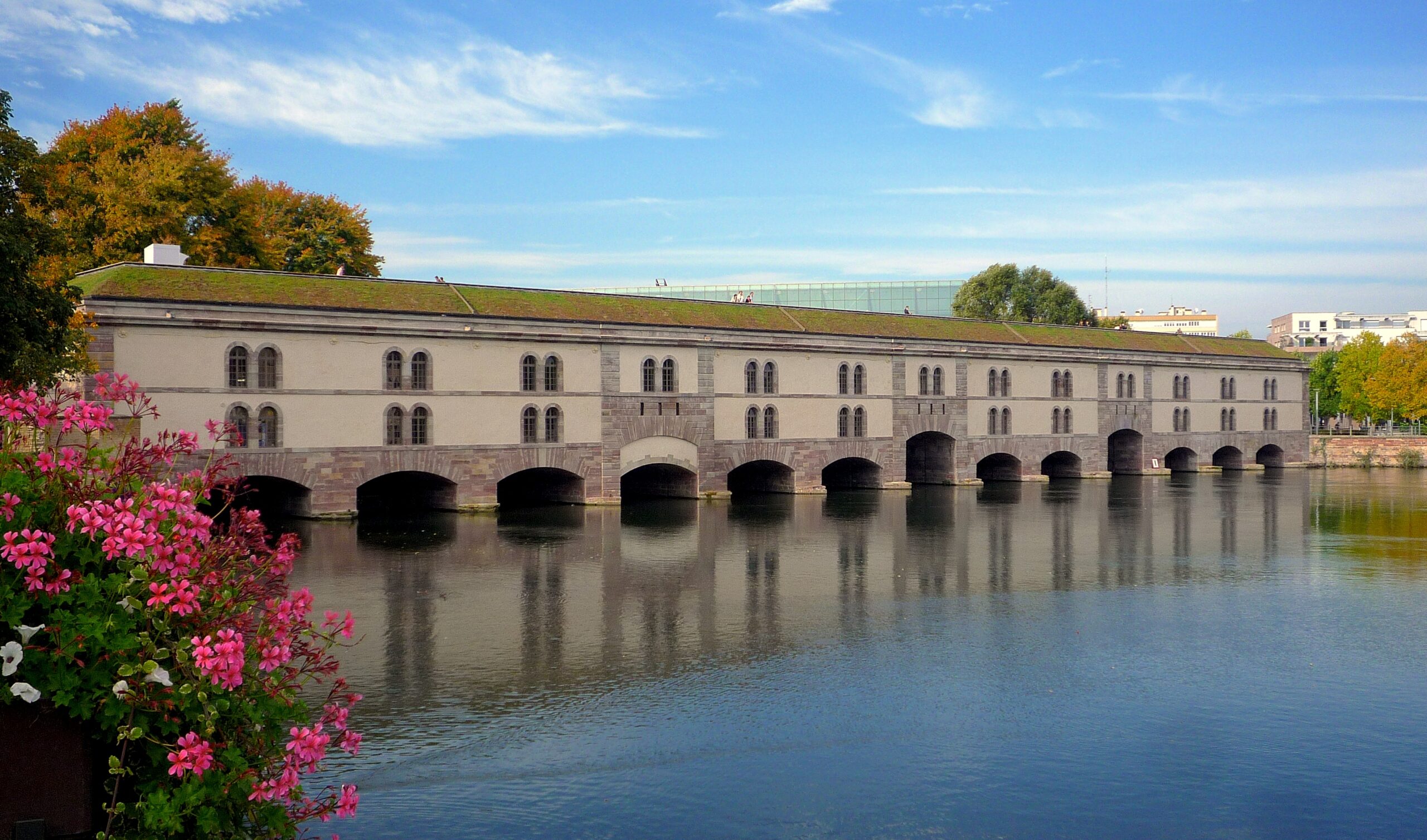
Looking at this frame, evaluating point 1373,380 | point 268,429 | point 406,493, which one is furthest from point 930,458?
point 1373,380

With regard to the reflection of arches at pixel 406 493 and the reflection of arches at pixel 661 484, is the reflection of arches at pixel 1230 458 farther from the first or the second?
the reflection of arches at pixel 406 493

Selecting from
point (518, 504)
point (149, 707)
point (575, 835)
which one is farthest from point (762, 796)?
point (518, 504)

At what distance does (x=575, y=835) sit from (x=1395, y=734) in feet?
37.7

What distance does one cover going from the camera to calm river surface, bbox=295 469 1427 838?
13117mm

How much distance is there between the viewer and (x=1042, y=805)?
13164 millimetres

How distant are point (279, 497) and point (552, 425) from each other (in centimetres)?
1054

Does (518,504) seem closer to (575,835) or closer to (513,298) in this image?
(513,298)

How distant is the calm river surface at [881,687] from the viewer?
43.0 feet

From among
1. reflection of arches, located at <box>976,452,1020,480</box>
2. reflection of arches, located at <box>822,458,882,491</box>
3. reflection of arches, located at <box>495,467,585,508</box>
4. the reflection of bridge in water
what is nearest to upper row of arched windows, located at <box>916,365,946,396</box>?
reflection of arches, located at <box>822,458,882,491</box>

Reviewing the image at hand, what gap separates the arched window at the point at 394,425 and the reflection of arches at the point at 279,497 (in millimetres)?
3395

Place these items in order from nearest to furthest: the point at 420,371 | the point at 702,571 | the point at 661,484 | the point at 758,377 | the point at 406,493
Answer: the point at 702,571
the point at 420,371
the point at 406,493
the point at 758,377
the point at 661,484

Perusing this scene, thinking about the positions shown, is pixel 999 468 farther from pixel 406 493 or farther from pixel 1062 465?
pixel 406 493

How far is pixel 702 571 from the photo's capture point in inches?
1172

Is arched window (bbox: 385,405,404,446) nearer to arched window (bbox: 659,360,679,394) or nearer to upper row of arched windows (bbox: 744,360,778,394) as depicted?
arched window (bbox: 659,360,679,394)
